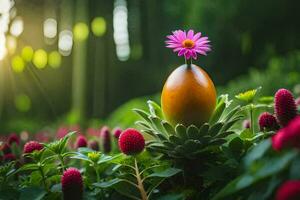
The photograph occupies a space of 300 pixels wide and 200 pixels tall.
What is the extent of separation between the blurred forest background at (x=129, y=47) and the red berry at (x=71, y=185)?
4.58 m

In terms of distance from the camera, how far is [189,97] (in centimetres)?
117

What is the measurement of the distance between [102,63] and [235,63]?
240cm

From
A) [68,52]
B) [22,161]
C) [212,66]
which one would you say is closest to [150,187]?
[22,161]

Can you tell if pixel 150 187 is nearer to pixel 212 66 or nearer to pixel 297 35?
pixel 297 35

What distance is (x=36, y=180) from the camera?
1215mm

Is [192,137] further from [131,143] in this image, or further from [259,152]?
[259,152]

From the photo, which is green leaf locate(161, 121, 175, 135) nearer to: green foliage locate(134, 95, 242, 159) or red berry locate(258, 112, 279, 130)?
green foliage locate(134, 95, 242, 159)

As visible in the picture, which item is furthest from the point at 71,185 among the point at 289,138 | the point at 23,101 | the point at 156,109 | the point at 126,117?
the point at 23,101

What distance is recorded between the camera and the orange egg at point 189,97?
1.17 meters

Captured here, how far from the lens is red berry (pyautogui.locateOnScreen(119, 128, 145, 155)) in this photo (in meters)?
1.12

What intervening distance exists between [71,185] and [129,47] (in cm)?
836

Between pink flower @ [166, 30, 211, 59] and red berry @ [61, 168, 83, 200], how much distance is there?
0.43 metres

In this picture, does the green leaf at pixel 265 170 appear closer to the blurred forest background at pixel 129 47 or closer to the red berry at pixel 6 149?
the red berry at pixel 6 149

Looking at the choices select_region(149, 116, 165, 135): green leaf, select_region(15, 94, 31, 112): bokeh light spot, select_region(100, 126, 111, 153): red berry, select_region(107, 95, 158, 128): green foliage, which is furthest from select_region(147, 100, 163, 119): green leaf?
select_region(15, 94, 31, 112): bokeh light spot
